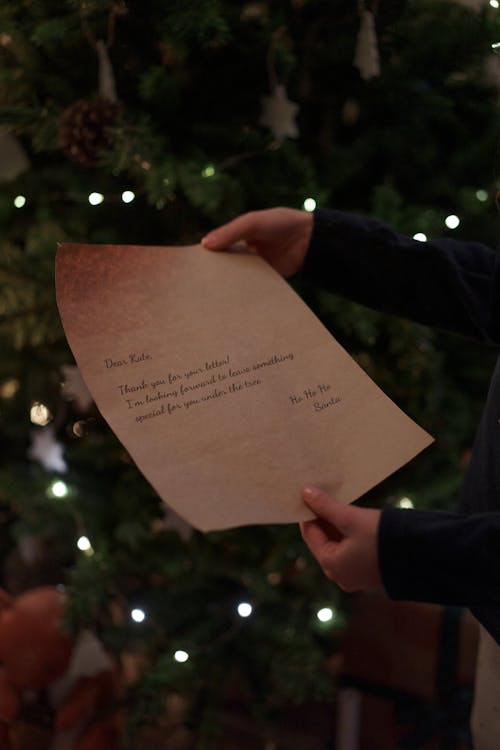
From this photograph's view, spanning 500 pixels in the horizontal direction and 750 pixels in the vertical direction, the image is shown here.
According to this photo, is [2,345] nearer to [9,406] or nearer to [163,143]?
[9,406]

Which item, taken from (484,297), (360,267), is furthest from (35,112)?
(484,297)

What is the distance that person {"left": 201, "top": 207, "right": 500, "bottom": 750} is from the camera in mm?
510

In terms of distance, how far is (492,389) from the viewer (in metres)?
0.61

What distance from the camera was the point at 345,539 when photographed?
507 mm

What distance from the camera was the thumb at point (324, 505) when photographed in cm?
48

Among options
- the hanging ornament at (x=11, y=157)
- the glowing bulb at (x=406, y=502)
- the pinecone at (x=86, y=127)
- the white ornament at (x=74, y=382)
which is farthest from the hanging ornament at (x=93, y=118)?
the glowing bulb at (x=406, y=502)

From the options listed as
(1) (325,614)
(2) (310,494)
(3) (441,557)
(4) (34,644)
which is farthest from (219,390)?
(4) (34,644)

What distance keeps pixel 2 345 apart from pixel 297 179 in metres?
0.48

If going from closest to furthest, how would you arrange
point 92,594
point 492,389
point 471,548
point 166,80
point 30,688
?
point 471,548 → point 492,389 → point 166,80 → point 92,594 → point 30,688

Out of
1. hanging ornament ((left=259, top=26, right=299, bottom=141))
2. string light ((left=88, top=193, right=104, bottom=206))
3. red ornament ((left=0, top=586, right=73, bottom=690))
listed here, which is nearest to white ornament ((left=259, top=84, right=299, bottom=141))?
hanging ornament ((left=259, top=26, right=299, bottom=141))

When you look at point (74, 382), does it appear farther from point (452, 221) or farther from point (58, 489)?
point (452, 221)

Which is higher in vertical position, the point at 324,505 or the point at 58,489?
the point at 324,505

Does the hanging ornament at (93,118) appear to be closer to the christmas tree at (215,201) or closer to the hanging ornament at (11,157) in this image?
the christmas tree at (215,201)

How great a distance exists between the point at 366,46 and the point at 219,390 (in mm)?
501
